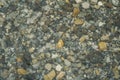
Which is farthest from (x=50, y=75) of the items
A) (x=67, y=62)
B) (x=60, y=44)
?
(x=60, y=44)

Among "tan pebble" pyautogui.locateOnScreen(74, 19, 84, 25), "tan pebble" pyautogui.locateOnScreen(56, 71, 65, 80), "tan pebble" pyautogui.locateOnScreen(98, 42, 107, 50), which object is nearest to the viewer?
"tan pebble" pyautogui.locateOnScreen(56, 71, 65, 80)

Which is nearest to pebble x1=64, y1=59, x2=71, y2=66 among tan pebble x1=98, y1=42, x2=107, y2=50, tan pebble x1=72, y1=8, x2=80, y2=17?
tan pebble x1=98, y1=42, x2=107, y2=50

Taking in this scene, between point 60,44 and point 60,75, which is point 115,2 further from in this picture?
point 60,75

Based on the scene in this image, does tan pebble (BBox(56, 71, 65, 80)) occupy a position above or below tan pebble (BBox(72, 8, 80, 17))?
below

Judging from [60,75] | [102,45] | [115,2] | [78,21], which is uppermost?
[115,2]

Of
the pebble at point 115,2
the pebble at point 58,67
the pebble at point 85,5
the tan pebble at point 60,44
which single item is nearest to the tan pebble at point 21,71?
the pebble at point 58,67

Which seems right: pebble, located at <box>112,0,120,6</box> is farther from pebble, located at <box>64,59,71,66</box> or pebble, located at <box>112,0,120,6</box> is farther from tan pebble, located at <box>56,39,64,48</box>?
pebble, located at <box>64,59,71,66</box>

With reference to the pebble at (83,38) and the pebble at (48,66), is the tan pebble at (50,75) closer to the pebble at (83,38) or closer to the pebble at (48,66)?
the pebble at (48,66)

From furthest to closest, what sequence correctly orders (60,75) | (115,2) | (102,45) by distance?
(115,2)
(102,45)
(60,75)

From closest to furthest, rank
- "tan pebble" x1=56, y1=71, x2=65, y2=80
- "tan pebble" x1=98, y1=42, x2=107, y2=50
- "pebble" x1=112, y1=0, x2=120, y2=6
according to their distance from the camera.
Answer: "tan pebble" x1=56, y1=71, x2=65, y2=80 → "tan pebble" x1=98, y1=42, x2=107, y2=50 → "pebble" x1=112, y1=0, x2=120, y2=6
